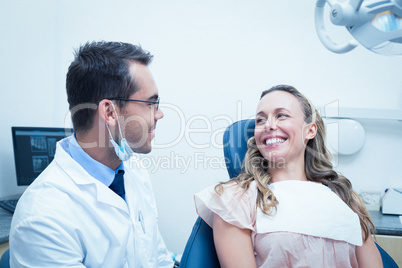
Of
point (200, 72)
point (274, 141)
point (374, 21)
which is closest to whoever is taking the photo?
point (374, 21)

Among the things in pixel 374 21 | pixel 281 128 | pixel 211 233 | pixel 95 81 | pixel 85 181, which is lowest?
pixel 211 233

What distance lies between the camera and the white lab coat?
93cm

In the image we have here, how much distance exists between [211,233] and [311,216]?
1.15 feet

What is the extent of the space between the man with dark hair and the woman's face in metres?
0.44

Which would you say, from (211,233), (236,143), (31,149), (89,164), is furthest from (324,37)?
(31,149)

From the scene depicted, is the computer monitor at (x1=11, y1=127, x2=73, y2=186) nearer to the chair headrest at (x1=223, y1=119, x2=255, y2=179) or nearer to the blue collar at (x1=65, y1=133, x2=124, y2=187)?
the blue collar at (x1=65, y1=133, x2=124, y2=187)

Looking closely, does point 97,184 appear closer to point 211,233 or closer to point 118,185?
point 118,185

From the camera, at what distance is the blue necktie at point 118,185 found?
1243mm

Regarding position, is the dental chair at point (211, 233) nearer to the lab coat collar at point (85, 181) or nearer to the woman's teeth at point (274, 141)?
the woman's teeth at point (274, 141)

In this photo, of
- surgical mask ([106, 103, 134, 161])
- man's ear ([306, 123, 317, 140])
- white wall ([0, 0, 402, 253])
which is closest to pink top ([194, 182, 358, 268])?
surgical mask ([106, 103, 134, 161])

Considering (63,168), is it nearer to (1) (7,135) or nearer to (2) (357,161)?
(1) (7,135)

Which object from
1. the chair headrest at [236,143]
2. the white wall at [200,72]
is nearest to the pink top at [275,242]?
the chair headrest at [236,143]

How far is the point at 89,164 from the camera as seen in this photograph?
3.82 feet

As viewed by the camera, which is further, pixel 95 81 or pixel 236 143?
pixel 236 143
